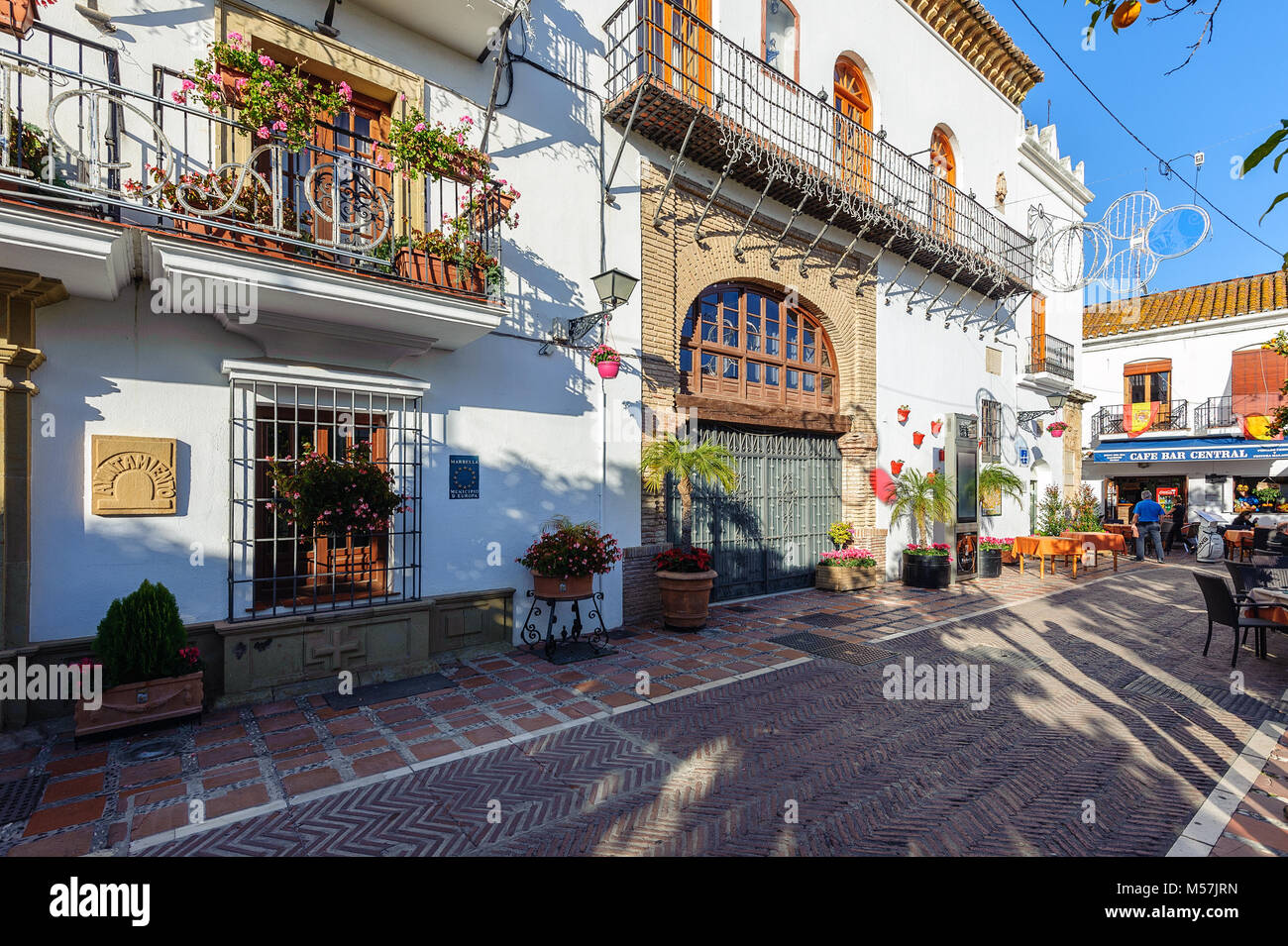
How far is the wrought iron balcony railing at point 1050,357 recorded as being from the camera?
1645 centimetres

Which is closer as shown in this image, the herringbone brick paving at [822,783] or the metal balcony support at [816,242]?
the herringbone brick paving at [822,783]

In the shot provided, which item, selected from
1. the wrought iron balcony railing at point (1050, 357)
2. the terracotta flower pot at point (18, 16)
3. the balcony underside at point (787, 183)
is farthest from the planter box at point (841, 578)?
the terracotta flower pot at point (18, 16)

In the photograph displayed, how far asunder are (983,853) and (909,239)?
11231 millimetres

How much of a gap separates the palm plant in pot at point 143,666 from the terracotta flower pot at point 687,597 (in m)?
5.00

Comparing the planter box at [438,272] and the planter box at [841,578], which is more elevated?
the planter box at [438,272]

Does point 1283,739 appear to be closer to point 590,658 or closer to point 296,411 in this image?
point 590,658

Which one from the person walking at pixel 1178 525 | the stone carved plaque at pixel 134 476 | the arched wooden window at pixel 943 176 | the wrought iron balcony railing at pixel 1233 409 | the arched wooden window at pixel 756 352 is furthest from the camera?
the person walking at pixel 1178 525

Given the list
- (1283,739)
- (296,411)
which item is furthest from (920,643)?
(296,411)

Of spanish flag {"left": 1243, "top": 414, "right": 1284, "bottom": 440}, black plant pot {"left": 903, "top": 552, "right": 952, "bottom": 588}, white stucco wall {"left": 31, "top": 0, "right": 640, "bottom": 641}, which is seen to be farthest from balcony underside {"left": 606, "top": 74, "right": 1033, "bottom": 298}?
spanish flag {"left": 1243, "top": 414, "right": 1284, "bottom": 440}

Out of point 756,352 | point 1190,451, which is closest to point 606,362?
point 756,352

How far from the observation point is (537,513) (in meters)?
7.40

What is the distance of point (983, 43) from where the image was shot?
1440cm

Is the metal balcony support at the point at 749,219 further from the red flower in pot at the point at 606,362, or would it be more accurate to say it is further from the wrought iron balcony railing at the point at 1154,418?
the wrought iron balcony railing at the point at 1154,418
